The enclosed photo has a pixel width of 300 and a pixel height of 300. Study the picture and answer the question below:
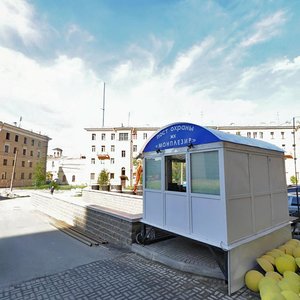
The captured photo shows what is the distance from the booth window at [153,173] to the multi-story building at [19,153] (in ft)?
109

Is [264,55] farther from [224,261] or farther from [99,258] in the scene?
[99,258]

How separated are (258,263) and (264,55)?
865 cm

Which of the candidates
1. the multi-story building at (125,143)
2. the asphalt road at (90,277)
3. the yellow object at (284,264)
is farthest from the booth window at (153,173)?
the multi-story building at (125,143)

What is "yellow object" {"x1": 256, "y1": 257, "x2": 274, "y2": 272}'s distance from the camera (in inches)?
141

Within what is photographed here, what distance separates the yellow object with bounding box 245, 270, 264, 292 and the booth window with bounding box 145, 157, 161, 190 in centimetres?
241

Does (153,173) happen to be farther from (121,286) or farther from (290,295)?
(290,295)

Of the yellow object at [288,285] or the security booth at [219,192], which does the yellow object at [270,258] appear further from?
the yellow object at [288,285]

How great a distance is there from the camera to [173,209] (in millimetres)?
4426

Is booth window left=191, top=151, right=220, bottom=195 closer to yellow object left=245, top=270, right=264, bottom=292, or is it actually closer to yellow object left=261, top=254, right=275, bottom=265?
yellow object left=245, top=270, right=264, bottom=292

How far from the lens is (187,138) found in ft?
14.0

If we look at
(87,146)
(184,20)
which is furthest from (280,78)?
(87,146)

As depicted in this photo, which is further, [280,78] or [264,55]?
[280,78]

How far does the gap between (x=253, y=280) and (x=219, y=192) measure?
1524 millimetres

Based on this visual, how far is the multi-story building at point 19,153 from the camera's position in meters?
34.6
